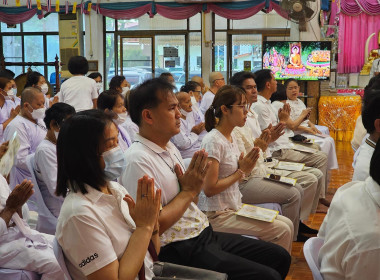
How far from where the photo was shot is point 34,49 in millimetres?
13641

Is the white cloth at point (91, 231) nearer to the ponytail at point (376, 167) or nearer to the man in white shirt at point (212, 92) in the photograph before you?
the ponytail at point (376, 167)

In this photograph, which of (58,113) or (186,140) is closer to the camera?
(58,113)

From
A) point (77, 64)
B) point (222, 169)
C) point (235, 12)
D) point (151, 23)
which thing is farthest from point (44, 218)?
point (151, 23)

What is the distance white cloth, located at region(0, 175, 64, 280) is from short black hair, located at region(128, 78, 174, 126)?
750mm

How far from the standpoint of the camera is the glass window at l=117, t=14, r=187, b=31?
12828 millimetres

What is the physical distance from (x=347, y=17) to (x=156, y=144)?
10811 millimetres

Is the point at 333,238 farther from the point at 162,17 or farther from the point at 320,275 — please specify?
the point at 162,17

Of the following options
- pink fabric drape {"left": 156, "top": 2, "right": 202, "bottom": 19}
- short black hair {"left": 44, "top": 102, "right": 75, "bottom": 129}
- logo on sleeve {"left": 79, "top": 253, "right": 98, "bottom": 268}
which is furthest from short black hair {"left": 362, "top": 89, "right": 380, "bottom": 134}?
pink fabric drape {"left": 156, "top": 2, "right": 202, "bottom": 19}

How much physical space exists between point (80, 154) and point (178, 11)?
10.5 m

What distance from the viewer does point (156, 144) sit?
94.3 inches

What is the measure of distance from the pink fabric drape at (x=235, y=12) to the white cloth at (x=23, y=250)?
9672 millimetres

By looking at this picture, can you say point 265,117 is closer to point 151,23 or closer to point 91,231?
point 91,231

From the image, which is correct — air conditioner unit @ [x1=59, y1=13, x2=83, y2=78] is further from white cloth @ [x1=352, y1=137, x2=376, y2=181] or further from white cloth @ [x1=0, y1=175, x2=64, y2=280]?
white cloth @ [x1=352, y1=137, x2=376, y2=181]

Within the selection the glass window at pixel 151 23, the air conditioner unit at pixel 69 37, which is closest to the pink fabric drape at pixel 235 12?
the glass window at pixel 151 23
